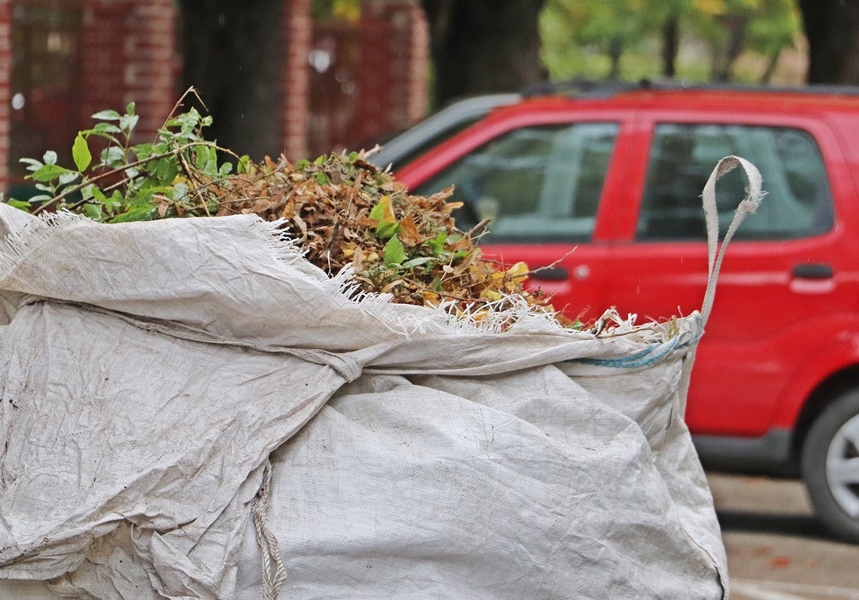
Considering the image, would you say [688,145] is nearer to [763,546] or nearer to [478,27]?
[763,546]

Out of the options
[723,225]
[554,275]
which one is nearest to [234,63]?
[554,275]

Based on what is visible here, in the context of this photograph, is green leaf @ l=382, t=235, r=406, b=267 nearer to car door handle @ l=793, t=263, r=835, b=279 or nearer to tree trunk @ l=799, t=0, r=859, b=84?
car door handle @ l=793, t=263, r=835, b=279

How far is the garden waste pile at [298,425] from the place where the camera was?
2.31m

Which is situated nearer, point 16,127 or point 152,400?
point 152,400

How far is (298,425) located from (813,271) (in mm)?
4433

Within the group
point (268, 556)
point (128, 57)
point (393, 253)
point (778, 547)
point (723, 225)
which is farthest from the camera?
point (128, 57)

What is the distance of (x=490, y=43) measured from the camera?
450 inches

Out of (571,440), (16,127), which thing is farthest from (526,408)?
(16,127)

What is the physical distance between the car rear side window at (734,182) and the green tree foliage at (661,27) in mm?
10510

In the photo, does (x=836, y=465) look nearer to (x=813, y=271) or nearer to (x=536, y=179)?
(x=813, y=271)

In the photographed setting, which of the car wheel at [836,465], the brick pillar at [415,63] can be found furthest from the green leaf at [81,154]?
the brick pillar at [415,63]

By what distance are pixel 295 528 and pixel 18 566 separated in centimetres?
45

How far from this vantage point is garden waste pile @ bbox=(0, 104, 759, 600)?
231 centimetres

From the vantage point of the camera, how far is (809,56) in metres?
12.4
